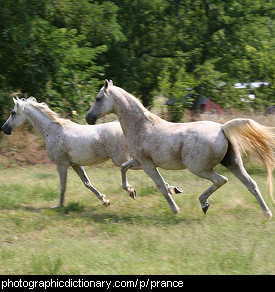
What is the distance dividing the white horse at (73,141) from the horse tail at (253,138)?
5.53 feet

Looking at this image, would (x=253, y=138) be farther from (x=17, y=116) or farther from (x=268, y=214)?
(x=17, y=116)

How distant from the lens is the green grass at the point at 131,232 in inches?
232

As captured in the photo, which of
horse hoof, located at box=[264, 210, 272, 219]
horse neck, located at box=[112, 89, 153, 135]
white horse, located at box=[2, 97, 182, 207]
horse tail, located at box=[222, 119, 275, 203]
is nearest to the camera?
horse tail, located at box=[222, 119, 275, 203]

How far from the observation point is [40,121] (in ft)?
31.0

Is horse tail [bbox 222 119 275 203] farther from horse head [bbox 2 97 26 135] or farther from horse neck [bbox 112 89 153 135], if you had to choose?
horse head [bbox 2 97 26 135]

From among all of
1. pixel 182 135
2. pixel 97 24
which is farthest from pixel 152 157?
pixel 97 24

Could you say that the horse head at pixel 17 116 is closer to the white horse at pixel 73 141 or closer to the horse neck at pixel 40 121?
the white horse at pixel 73 141

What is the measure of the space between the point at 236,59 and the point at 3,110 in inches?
393

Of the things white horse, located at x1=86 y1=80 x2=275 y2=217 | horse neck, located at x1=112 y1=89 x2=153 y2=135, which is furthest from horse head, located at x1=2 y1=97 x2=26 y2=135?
horse neck, located at x1=112 y1=89 x2=153 y2=135

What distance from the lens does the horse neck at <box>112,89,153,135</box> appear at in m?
8.54

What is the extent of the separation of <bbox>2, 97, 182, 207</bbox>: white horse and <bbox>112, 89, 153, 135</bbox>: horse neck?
51 cm

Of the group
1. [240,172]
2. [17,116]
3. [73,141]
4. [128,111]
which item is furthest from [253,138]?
[17,116]

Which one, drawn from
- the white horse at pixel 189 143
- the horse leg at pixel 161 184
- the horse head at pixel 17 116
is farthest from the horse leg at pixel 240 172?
the horse head at pixel 17 116
